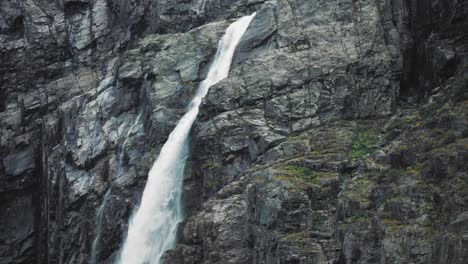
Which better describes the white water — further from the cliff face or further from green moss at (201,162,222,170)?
green moss at (201,162,222,170)

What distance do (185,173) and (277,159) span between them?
6752mm

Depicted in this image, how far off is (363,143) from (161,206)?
41.7 ft

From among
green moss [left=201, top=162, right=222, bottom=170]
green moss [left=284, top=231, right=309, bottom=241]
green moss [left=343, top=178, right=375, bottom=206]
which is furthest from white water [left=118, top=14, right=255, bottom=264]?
green moss [left=343, top=178, right=375, bottom=206]

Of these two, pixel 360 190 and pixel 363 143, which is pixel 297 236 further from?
pixel 363 143

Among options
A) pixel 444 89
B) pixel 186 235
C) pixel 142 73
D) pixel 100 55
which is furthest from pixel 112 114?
pixel 444 89

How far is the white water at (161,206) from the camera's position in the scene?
42469 mm

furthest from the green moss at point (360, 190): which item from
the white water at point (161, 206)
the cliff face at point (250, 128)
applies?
the white water at point (161, 206)

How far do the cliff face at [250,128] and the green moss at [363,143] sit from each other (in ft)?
0.42

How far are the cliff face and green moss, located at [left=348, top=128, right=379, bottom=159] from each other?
0.42 feet

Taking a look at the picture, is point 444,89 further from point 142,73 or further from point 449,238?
point 142,73

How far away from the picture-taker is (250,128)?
43500mm

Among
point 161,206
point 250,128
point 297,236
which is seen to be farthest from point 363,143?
point 161,206

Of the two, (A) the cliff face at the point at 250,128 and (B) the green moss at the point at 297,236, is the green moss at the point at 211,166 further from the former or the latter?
(B) the green moss at the point at 297,236

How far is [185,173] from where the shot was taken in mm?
44531
